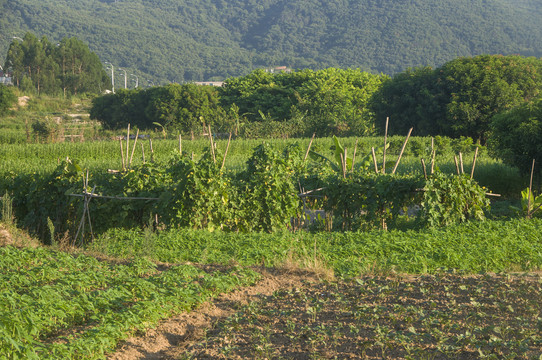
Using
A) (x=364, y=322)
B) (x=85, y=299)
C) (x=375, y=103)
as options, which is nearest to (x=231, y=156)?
(x=375, y=103)

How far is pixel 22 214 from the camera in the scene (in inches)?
555

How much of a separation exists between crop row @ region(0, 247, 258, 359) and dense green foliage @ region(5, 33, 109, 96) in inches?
2584

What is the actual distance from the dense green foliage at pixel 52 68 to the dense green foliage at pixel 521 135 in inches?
2441

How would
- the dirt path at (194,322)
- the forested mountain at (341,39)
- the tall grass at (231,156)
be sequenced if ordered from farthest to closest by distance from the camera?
the forested mountain at (341,39)
the tall grass at (231,156)
the dirt path at (194,322)

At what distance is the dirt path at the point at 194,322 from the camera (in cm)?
542

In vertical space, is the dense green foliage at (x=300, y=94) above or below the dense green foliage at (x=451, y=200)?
above

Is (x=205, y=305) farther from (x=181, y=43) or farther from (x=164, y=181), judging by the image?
(x=181, y=43)

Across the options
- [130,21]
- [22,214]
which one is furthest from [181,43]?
[22,214]

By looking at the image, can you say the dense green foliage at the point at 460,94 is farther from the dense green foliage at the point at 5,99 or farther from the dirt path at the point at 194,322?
the dense green foliage at the point at 5,99

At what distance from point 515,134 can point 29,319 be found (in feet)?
45.0

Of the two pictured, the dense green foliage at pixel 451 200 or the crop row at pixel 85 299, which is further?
the dense green foliage at pixel 451 200

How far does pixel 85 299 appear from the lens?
229 inches

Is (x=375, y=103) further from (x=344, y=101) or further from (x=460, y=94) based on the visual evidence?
(x=344, y=101)

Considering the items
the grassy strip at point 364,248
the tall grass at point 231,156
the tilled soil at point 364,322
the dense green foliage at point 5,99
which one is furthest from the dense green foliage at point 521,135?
the dense green foliage at point 5,99
